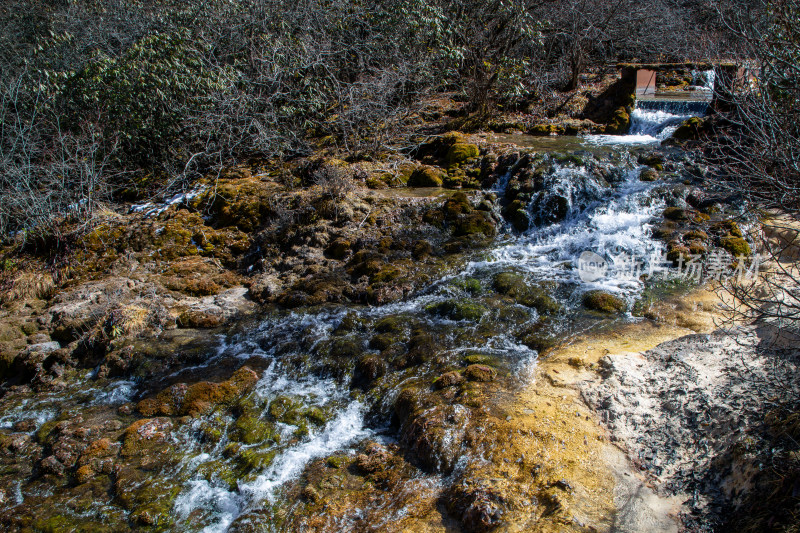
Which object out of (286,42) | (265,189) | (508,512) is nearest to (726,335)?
(508,512)

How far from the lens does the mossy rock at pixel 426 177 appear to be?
1024 cm

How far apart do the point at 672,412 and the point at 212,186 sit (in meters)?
8.81

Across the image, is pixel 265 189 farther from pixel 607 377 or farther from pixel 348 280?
pixel 607 377

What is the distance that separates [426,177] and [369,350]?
522 centimetres

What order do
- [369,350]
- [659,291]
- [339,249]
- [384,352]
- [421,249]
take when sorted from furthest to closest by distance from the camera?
[339,249] < [421,249] < [659,291] < [369,350] < [384,352]

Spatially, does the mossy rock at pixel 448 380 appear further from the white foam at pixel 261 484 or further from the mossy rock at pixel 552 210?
the mossy rock at pixel 552 210

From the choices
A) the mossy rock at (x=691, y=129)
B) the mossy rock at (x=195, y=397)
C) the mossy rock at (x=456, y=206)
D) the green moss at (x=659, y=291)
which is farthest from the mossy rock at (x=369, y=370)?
the mossy rock at (x=691, y=129)

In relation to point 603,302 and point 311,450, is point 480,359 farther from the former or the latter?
point 603,302

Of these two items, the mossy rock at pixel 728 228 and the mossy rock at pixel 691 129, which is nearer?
the mossy rock at pixel 728 228

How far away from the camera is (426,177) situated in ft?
33.8

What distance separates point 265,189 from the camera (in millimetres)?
9750

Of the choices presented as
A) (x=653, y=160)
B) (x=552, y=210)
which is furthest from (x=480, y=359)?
(x=653, y=160)

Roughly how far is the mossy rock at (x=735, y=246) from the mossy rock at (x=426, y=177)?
5114 millimetres

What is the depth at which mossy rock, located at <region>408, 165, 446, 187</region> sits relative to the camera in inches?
403
